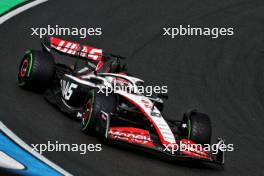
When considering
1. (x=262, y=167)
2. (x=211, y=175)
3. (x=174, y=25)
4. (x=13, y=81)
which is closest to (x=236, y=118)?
(x=262, y=167)

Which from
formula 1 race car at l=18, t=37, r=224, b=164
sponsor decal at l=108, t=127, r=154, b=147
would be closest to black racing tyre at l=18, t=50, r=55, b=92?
formula 1 race car at l=18, t=37, r=224, b=164

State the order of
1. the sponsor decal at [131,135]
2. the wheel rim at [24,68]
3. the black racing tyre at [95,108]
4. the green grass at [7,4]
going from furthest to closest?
the green grass at [7,4]
the wheel rim at [24,68]
the black racing tyre at [95,108]
the sponsor decal at [131,135]

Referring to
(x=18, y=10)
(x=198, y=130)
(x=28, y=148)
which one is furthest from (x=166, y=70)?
(x=28, y=148)

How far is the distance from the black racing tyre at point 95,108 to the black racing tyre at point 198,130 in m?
1.25

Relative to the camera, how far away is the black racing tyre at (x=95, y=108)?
11.5 m

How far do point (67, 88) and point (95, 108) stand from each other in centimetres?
157

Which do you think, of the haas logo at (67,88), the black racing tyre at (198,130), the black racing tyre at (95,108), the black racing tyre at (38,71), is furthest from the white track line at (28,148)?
the black racing tyre at (198,130)

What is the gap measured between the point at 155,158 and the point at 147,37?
772 centimetres

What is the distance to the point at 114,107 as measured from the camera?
38.3ft

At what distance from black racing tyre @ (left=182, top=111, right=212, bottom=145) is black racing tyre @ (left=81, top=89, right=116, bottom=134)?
125 cm

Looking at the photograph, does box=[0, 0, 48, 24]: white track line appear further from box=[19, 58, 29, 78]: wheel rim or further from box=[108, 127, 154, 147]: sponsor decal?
box=[108, 127, 154, 147]: sponsor decal

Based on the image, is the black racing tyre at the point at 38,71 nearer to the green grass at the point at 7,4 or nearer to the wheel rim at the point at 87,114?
the wheel rim at the point at 87,114

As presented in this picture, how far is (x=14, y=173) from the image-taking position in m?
9.40

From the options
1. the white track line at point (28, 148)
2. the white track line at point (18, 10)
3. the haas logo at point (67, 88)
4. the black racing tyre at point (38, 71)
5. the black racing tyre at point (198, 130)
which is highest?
the white track line at point (18, 10)
